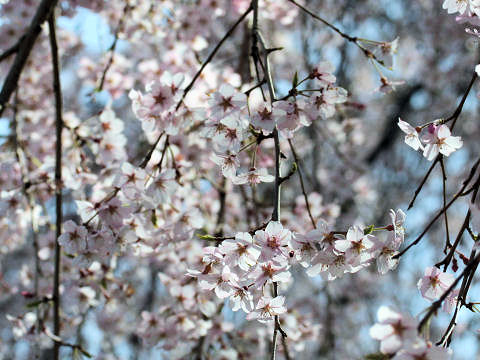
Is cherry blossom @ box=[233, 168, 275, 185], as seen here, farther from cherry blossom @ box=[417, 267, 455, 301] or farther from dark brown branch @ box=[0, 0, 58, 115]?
dark brown branch @ box=[0, 0, 58, 115]

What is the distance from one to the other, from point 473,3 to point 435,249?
483 cm

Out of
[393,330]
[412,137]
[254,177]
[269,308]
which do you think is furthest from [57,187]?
[393,330]

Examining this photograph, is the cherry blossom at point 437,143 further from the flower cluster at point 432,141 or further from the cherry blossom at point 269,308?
the cherry blossom at point 269,308

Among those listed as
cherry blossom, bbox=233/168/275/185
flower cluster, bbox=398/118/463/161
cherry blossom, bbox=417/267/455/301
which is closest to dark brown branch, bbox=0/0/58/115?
cherry blossom, bbox=233/168/275/185

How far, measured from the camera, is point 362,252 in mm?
1306

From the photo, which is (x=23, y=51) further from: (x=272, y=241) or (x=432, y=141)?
(x=432, y=141)

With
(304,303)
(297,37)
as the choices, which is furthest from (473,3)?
(297,37)

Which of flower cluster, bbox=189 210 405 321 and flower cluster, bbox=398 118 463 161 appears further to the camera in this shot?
flower cluster, bbox=398 118 463 161

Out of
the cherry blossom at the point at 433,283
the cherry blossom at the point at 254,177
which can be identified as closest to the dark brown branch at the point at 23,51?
the cherry blossom at the point at 254,177

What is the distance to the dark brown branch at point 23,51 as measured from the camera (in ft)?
6.86

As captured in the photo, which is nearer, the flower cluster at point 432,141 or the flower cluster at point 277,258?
the flower cluster at point 277,258

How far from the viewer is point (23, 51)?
7.11 ft

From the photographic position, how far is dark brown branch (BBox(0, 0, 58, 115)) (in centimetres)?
209

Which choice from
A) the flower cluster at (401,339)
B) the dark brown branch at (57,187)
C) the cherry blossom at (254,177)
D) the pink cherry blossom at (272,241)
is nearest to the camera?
the flower cluster at (401,339)
